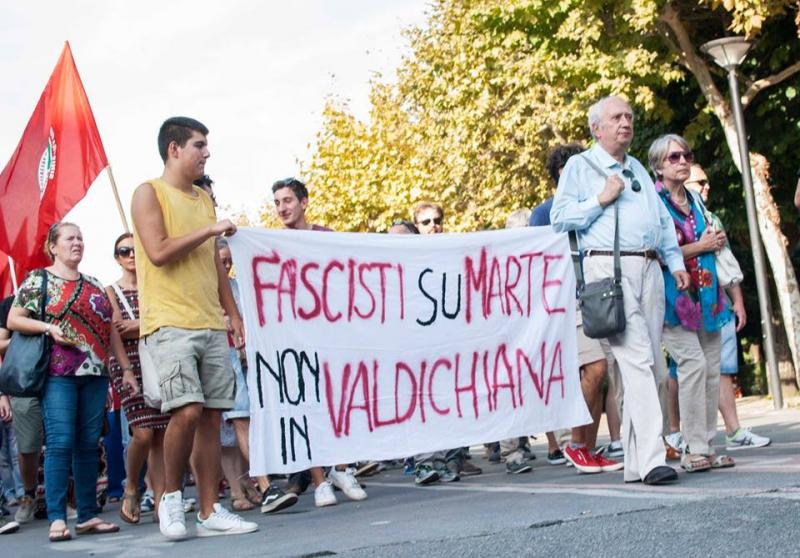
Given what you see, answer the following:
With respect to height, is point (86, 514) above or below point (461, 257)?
below

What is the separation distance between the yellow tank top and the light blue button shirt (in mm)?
1932

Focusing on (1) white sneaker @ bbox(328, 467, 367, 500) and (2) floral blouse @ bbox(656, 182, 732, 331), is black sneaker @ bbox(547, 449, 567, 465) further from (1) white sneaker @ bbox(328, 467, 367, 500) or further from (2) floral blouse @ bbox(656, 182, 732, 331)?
(2) floral blouse @ bbox(656, 182, 732, 331)

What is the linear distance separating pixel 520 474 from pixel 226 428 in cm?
208

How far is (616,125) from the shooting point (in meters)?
7.18

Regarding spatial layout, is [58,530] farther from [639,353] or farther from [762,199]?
[762,199]

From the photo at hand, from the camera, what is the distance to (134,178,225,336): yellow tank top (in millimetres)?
6621

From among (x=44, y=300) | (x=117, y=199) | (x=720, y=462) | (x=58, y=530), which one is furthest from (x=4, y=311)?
(x=720, y=462)

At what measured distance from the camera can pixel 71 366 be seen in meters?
7.79

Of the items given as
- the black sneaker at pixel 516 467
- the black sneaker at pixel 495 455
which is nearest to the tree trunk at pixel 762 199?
the black sneaker at pixel 495 455

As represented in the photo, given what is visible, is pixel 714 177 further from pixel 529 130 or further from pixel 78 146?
pixel 78 146

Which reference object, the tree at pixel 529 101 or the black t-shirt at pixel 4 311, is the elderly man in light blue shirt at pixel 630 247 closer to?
the black t-shirt at pixel 4 311

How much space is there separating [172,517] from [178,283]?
1179 mm

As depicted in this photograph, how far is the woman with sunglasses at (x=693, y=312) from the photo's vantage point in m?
7.57

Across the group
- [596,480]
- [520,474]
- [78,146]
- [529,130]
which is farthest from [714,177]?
[596,480]
